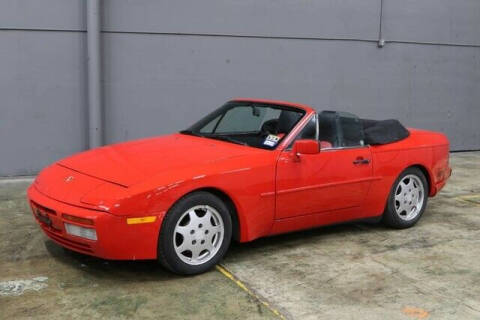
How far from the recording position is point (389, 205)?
18.7ft

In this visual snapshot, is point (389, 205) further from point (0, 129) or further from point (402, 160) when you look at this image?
point (0, 129)

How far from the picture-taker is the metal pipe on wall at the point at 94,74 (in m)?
7.66

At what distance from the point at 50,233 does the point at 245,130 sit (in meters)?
2.04

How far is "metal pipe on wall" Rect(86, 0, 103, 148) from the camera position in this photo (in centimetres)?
766

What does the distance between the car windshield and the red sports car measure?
12 millimetres

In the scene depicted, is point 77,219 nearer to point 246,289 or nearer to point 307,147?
point 246,289

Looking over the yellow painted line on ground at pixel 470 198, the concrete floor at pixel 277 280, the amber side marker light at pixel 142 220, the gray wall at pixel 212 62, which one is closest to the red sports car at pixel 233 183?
the amber side marker light at pixel 142 220

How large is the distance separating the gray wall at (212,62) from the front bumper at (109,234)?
154 inches

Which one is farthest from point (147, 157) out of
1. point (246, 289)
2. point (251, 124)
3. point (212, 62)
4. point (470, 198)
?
point (470, 198)

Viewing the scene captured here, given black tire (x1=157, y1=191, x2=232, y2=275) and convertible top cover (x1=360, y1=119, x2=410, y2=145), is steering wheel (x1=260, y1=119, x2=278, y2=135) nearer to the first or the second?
convertible top cover (x1=360, y1=119, x2=410, y2=145)

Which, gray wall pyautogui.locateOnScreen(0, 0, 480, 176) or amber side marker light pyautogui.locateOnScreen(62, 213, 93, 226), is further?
gray wall pyautogui.locateOnScreen(0, 0, 480, 176)

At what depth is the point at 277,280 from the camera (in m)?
4.31

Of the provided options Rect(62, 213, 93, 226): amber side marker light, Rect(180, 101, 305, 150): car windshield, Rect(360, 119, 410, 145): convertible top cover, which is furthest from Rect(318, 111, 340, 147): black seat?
Rect(62, 213, 93, 226): amber side marker light

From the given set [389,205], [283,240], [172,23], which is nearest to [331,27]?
[172,23]
